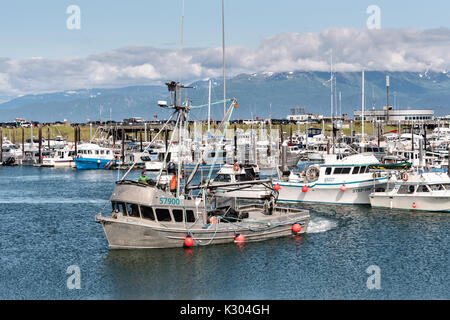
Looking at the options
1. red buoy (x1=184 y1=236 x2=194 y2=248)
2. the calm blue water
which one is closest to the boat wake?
the calm blue water

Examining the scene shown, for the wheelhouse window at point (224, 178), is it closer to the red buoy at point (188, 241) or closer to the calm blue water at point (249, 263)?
the calm blue water at point (249, 263)

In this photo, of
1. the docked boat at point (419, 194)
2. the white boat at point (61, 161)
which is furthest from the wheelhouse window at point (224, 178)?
the white boat at point (61, 161)

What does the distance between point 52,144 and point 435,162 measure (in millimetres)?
A: 91129

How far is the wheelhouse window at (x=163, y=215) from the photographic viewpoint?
32.9 metres

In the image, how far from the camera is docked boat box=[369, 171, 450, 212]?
4562cm

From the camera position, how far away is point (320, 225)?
140ft

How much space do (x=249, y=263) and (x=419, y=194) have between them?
790 inches

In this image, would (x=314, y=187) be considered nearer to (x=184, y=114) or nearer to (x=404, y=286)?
(x=184, y=114)

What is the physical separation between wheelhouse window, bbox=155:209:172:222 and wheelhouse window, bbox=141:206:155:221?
0.91 ft

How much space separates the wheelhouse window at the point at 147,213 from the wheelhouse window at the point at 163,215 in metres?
0.28

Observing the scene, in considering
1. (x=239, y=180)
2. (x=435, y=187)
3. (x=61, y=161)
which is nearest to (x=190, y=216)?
(x=239, y=180)

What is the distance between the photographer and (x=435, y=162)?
76.0 meters

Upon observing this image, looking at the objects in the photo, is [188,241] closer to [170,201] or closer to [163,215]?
[163,215]

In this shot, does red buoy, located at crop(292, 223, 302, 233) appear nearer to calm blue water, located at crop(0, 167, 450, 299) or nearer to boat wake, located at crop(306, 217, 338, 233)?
calm blue water, located at crop(0, 167, 450, 299)
